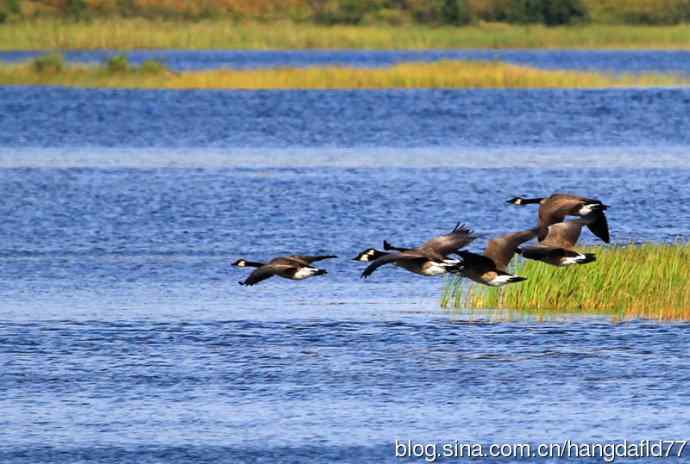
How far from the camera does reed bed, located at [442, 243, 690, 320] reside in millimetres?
24344

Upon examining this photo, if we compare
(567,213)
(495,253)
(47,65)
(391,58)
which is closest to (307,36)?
(391,58)

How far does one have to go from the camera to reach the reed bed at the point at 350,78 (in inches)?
2918

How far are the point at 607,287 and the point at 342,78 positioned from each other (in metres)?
51.5

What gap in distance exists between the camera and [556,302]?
80.7 ft

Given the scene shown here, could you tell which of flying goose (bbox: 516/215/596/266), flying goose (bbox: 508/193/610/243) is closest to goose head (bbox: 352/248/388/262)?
flying goose (bbox: 516/215/596/266)

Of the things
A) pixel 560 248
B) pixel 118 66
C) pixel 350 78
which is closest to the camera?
pixel 560 248

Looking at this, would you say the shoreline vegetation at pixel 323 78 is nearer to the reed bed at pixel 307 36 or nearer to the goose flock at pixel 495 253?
the reed bed at pixel 307 36

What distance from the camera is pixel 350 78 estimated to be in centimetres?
7888

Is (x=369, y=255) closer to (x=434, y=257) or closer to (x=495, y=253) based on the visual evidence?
(x=434, y=257)

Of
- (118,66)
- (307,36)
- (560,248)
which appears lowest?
(307,36)

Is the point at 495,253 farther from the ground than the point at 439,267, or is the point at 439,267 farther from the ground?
the point at 439,267

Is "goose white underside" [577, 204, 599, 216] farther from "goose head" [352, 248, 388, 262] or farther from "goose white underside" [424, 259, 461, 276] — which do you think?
"goose head" [352, 248, 388, 262]

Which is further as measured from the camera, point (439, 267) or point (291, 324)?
point (291, 324)

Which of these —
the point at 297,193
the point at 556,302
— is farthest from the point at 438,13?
the point at 556,302
